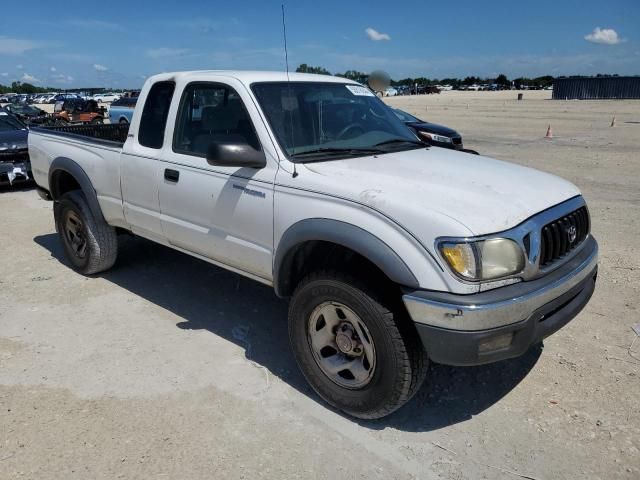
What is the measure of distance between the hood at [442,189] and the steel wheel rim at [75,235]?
3092 mm

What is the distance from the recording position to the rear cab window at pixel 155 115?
4.21 meters

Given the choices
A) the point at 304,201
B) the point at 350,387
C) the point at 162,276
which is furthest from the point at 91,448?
the point at 162,276

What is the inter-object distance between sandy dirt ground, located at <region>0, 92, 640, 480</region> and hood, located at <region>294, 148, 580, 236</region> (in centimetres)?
118

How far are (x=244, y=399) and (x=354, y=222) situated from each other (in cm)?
133

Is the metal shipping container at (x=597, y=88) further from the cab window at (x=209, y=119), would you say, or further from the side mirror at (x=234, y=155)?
the side mirror at (x=234, y=155)

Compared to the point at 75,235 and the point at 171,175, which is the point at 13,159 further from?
the point at 171,175

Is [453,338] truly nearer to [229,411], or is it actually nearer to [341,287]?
[341,287]

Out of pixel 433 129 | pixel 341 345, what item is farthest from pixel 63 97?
pixel 341 345

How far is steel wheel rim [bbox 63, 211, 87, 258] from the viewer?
17.6 feet

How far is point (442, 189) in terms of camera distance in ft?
9.53

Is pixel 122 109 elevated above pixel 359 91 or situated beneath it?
elevated above

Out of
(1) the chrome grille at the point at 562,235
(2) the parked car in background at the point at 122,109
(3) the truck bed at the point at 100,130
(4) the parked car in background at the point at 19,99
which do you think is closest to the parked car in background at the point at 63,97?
(4) the parked car in background at the point at 19,99

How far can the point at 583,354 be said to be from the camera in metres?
3.77

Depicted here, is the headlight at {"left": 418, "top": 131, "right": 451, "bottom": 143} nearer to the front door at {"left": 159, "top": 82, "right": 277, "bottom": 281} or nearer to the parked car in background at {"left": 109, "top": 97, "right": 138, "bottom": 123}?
the front door at {"left": 159, "top": 82, "right": 277, "bottom": 281}
